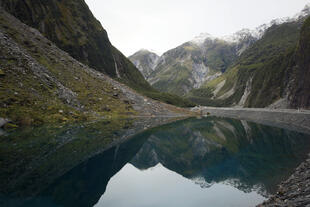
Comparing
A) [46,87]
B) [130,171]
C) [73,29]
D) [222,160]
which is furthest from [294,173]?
[73,29]

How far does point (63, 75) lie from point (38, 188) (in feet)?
202

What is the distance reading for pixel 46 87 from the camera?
2373 inches

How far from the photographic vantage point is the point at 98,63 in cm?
12225

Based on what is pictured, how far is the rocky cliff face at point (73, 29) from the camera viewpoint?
312ft

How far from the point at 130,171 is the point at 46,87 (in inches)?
1831

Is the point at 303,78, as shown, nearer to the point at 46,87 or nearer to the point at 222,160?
the point at 222,160

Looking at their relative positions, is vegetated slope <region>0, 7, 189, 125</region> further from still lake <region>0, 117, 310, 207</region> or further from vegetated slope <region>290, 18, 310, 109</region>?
Answer: vegetated slope <region>290, 18, 310, 109</region>

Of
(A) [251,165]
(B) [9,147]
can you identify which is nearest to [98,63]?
(B) [9,147]

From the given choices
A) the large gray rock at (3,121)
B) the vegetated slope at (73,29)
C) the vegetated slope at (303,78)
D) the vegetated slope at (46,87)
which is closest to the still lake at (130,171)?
the large gray rock at (3,121)

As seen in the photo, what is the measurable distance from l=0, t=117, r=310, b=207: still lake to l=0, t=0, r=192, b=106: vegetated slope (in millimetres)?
76039

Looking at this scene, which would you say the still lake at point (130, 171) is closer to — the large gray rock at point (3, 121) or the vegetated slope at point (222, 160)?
the vegetated slope at point (222, 160)

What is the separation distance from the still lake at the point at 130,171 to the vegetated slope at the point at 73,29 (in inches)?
2994

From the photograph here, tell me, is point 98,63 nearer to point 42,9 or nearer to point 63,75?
point 42,9

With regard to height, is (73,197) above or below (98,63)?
below
